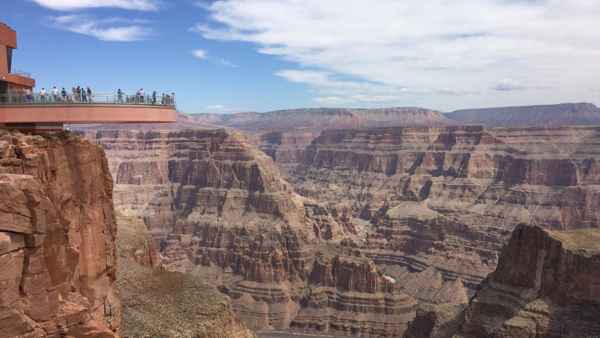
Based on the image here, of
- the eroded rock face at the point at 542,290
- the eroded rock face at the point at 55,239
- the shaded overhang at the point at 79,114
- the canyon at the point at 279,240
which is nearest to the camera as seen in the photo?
the eroded rock face at the point at 55,239

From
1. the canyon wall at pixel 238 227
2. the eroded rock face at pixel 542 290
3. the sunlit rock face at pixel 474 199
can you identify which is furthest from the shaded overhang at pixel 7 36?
the sunlit rock face at pixel 474 199

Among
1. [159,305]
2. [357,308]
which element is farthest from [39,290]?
[357,308]

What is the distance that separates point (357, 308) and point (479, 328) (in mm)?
44994

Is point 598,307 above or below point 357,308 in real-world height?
above

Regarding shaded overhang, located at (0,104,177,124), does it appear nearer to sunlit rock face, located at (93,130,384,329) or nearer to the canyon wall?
the canyon wall

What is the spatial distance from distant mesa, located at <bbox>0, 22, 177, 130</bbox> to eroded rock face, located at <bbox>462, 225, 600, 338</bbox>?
129 ft

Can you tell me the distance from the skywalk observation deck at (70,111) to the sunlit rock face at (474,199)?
298 feet

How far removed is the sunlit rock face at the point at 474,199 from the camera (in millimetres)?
135125

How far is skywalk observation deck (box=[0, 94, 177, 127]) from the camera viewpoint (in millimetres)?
31438

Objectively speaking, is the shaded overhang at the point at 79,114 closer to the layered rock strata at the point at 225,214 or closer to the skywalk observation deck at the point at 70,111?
the skywalk observation deck at the point at 70,111

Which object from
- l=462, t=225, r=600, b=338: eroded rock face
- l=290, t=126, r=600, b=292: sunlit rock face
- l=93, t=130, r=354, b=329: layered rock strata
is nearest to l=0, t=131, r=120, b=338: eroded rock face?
l=462, t=225, r=600, b=338: eroded rock face

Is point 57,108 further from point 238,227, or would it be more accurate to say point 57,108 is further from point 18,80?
point 238,227

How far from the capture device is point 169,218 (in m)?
148

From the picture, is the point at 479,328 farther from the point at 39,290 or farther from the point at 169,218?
the point at 169,218
